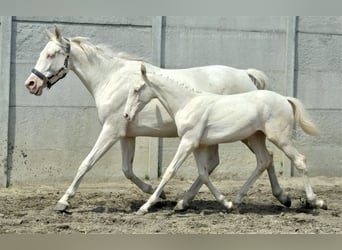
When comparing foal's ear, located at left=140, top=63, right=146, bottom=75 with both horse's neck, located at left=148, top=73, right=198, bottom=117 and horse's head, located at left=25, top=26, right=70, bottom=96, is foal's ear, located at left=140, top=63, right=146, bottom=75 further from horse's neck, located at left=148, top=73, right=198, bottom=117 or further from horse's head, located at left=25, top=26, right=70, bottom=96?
horse's head, located at left=25, top=26, right=70, bottom=96

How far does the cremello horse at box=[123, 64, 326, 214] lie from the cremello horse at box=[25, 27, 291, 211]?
252 mm

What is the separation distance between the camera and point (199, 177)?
645cm

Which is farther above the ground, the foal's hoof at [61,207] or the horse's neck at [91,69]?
the horse's neck at [91,69]

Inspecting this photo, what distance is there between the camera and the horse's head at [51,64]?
6500 mm

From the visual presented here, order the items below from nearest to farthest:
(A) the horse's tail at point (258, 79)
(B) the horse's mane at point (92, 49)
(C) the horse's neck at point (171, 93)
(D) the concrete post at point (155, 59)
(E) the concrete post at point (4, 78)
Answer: (C) the horse's neck at point (171, 93) → (B) the horse's mane at point (92, 49) → (A) the horse's tail at point (258, 79) → (E) the concrete post at point (4, 78) → (D) the concrete post at point (155, 59)

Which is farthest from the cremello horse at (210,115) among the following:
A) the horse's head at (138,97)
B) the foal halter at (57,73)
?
the foal halter at (57,73)

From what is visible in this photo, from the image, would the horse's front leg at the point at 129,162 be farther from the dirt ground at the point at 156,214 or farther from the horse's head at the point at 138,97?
the horse's head at the point at 138,97

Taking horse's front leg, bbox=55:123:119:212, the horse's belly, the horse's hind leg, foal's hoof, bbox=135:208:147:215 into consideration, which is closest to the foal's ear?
the horse's belly

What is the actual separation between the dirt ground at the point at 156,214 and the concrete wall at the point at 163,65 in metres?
0.43

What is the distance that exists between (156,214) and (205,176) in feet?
2.08

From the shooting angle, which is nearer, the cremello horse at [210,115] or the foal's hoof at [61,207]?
the cremello horse at [210,115]

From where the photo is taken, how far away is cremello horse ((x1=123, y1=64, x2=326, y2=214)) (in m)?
6.12

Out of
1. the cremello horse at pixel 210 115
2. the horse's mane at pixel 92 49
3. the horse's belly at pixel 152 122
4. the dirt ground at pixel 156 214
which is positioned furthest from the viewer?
the horse's mane at pixel 92 49

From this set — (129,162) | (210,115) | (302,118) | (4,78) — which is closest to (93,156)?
(129,162)
